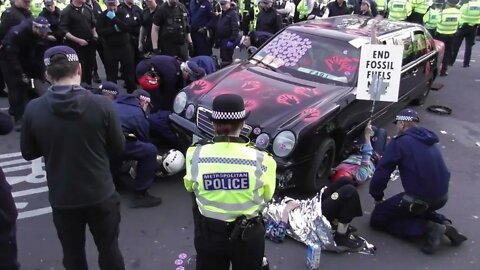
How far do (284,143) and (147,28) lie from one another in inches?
206

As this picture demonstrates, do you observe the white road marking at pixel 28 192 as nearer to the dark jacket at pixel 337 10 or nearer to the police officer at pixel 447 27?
the dark jacket at pixel 337 10

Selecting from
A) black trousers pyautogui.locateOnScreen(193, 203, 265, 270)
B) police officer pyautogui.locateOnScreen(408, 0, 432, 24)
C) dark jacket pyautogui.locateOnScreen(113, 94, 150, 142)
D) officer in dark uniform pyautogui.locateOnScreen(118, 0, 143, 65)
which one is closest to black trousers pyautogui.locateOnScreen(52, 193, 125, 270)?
black trousers pyautogui.locateOnScreen(193, 203, 265, 270)

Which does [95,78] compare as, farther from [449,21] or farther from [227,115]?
[449,21]

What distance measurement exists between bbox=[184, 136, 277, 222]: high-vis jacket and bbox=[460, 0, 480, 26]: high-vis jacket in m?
9.75

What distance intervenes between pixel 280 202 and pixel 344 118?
126 centimetres

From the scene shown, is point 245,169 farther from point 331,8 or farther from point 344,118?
point 331,8

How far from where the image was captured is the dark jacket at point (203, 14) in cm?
925

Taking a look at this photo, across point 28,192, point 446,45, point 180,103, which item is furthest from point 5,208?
point 446,45

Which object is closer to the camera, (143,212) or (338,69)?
(143,212)

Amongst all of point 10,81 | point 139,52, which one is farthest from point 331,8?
point 10,81

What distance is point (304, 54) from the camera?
5766 mm

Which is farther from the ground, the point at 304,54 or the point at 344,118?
the point at 304,54

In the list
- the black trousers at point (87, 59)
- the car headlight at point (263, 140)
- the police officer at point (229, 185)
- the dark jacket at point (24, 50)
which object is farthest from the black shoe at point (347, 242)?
the black trousers at point (87, 59)

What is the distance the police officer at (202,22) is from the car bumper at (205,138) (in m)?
4.33
